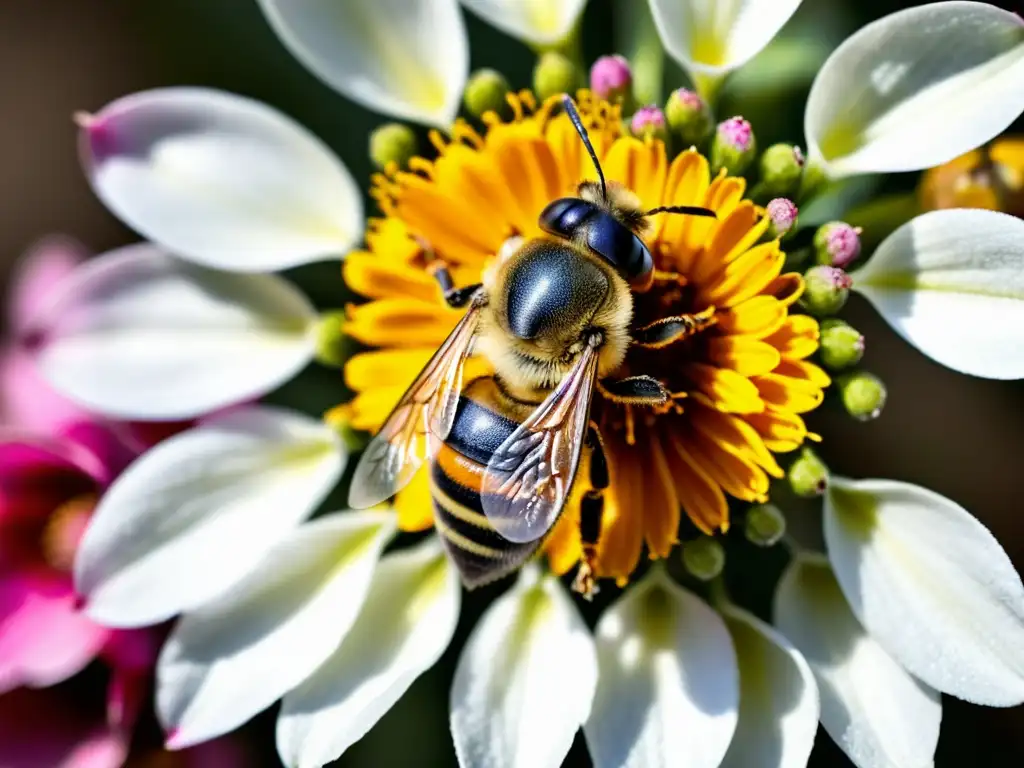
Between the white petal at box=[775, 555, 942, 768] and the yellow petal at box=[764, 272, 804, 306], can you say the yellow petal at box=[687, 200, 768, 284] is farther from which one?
the white petal at box=[775, 555, 942, 768]

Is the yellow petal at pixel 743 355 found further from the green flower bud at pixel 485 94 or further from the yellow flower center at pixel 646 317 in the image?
the green flower bud at pixel 485 94

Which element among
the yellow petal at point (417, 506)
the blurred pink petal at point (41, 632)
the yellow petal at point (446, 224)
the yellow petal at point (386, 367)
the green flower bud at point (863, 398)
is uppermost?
the yellow petal at point (446, 224)

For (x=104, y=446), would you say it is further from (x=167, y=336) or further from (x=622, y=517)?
(x=622, y=517)

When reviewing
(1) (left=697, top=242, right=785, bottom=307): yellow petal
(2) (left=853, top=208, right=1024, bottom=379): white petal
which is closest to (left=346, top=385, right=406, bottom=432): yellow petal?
(1) (left=697, top=242, right=785, bottom=307): yellow petal

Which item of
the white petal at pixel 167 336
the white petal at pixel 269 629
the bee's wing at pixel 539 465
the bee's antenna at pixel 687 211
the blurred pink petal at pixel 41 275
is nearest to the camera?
the bee's wing at pixel 539 465

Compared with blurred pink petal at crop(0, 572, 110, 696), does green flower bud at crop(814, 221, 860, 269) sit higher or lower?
higher

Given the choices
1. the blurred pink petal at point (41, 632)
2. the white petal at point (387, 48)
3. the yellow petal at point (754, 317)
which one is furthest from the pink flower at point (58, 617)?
the yellow petal at point (754, 317)

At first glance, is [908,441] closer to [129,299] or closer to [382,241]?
[382,241]
